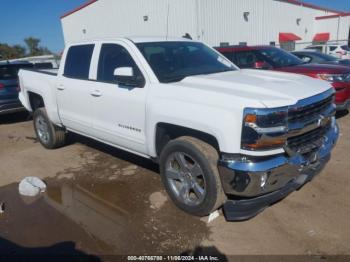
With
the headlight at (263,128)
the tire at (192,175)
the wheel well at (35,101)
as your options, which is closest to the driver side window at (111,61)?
the tire at (192,175)

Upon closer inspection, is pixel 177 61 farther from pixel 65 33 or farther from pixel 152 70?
pixel 65 33

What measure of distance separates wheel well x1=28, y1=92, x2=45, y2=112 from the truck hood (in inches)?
149

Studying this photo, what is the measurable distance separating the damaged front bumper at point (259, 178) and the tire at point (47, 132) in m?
4.03

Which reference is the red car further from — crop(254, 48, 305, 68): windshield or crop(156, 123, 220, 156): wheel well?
crop(156, 123, 220, 156): wheel well

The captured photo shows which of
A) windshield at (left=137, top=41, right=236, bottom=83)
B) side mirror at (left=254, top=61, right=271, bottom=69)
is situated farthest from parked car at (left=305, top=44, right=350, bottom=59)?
windshield at (left=137, top=41, right=236, bottom=83)

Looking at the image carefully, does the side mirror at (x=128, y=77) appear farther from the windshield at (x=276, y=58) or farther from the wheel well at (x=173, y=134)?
the windshield at (x=276, y=58)

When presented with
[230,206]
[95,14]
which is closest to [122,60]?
[230,206]

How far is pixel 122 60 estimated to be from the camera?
447 centimetres

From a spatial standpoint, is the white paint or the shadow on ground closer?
the white paint

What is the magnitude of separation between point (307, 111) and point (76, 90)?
132 inches

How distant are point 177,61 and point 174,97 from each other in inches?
39.6

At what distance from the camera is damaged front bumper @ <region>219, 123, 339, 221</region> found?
10.0 feet

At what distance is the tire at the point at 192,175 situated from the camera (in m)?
3.36

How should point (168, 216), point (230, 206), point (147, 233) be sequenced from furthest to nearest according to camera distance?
point (168, 216), point (147, 233), point (230, 206)
